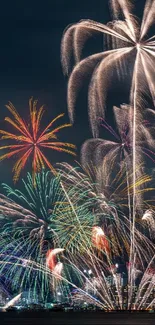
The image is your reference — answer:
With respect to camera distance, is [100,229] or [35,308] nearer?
[100,229]

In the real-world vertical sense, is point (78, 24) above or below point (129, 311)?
above

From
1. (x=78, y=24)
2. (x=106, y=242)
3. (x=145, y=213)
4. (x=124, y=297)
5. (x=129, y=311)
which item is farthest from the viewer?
(x=124, y=297)

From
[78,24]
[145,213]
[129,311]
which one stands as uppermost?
[78,24]

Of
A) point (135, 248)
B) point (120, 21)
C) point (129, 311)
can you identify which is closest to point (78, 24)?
point (120, 21)

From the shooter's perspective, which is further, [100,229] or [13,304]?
[13,304]

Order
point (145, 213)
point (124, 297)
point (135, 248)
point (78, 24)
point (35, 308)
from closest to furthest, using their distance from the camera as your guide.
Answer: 1. point (78, 24)
2. point (145, 213)
3. point (135, 248)
4. point (124, 297)
5. point (35, 308)

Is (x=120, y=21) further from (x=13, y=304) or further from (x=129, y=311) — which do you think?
(x=13, y=304)

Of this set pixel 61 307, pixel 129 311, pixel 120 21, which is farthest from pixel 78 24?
pixel 61 307

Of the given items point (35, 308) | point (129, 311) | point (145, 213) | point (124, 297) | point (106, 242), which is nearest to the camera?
point (145, 213)

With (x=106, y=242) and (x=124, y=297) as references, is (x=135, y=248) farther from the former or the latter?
(x=124, y=297)
